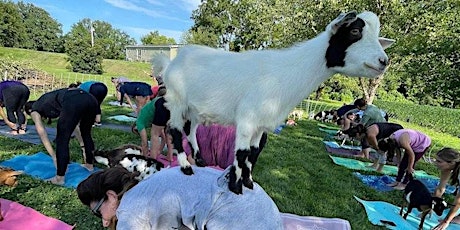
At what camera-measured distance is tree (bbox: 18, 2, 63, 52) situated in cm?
5891

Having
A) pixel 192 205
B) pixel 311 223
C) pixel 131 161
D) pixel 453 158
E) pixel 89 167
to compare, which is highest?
pixel 192 205

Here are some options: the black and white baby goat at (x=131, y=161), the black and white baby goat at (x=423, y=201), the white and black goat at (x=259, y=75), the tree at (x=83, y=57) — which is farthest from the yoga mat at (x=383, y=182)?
the tree at (x=83, y=57)

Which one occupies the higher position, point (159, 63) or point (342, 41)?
point (342, 41)

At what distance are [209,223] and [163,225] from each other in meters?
0.25

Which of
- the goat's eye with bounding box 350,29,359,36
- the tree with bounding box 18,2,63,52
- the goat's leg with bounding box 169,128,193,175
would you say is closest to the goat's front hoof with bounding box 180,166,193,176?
the goat's leg with bounding box 169,128,193,175

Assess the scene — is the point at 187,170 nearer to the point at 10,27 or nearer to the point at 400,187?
the point at 400,187

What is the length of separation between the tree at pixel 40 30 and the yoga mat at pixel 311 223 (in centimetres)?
6049

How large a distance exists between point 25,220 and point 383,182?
5600 millimetres

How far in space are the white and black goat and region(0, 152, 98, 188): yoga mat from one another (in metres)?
3.75

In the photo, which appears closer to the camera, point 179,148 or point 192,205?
point 179,148

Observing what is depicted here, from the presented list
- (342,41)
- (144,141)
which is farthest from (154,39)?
(342,41)

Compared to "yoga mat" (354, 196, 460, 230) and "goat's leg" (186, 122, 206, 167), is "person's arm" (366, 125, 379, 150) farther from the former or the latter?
"goat's leg" (186, 122, 206, 167)

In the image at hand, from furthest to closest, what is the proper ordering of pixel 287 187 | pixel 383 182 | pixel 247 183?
pixel 383 182
pixel 287 187
pixel 247 183

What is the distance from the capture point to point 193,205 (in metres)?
1.67
